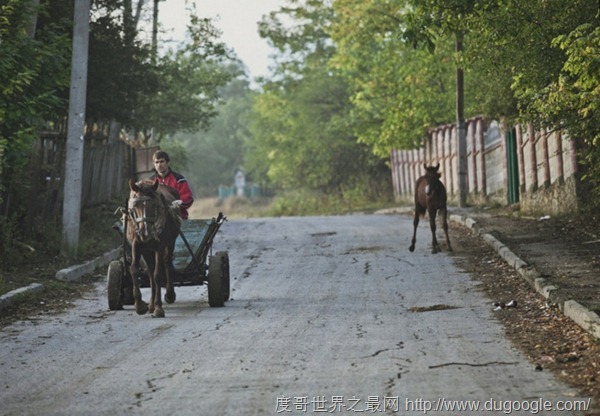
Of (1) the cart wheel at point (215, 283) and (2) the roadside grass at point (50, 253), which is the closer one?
(1) the cart wheel at point (215, 283)

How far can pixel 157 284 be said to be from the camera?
1342 cm

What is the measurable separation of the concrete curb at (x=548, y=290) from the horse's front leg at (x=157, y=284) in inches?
193

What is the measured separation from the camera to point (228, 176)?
389 feet

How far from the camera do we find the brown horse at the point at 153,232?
13.0 meters

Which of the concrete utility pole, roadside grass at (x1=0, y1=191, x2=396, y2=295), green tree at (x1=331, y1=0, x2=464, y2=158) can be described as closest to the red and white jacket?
roadside grass at (x1=0, y1=191, x2=396, y2=295)

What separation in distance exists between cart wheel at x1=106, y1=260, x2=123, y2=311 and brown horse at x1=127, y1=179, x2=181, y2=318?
14.5 inches

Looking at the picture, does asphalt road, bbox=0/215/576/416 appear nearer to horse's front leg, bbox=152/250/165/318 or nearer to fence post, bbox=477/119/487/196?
horse's front leg, bbox=152/250/165/318

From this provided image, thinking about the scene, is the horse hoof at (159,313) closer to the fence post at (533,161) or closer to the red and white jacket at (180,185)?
the red and white jacket at (180,185)

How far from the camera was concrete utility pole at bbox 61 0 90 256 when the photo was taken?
66.5 ft

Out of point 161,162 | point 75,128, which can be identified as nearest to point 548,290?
point 161,162

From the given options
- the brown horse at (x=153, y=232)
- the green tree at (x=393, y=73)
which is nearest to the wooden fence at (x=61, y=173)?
the brown horse at (x=153, y=232)

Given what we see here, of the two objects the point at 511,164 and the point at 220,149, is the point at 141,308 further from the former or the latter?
the point at 220,149

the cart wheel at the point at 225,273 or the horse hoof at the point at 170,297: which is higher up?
the cart wheel at the point at 225,273

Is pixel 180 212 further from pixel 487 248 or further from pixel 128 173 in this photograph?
pixel 128 173
